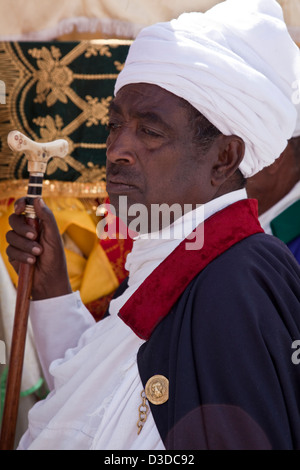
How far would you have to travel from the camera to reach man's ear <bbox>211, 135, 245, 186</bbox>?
2166 mm

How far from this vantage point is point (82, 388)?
85.4 inches

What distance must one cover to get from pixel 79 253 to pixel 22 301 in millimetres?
1056

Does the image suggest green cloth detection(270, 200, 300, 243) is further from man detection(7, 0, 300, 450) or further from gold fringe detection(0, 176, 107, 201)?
man detection(7, 0, 300, 450)

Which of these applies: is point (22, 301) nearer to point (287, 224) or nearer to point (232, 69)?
point (232, 69)

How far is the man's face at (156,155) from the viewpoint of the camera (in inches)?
83.4

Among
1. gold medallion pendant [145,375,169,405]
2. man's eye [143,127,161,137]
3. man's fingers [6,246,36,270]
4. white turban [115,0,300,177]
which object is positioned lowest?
gold medallion pendant [145,375,169,405]

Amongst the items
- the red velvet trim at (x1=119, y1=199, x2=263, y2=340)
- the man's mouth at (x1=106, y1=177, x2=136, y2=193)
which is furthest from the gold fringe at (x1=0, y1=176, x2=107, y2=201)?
the red velvet trim at (x1=119, y1=199, x2=263, y2=340)

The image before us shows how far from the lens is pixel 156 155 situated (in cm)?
214

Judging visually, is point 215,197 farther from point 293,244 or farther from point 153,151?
point 293,244

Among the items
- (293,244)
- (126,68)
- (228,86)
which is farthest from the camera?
(293,244)

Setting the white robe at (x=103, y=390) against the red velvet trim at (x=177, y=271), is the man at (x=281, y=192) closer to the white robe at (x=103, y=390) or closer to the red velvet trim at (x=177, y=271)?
the white robe at (x=103, y=390)
